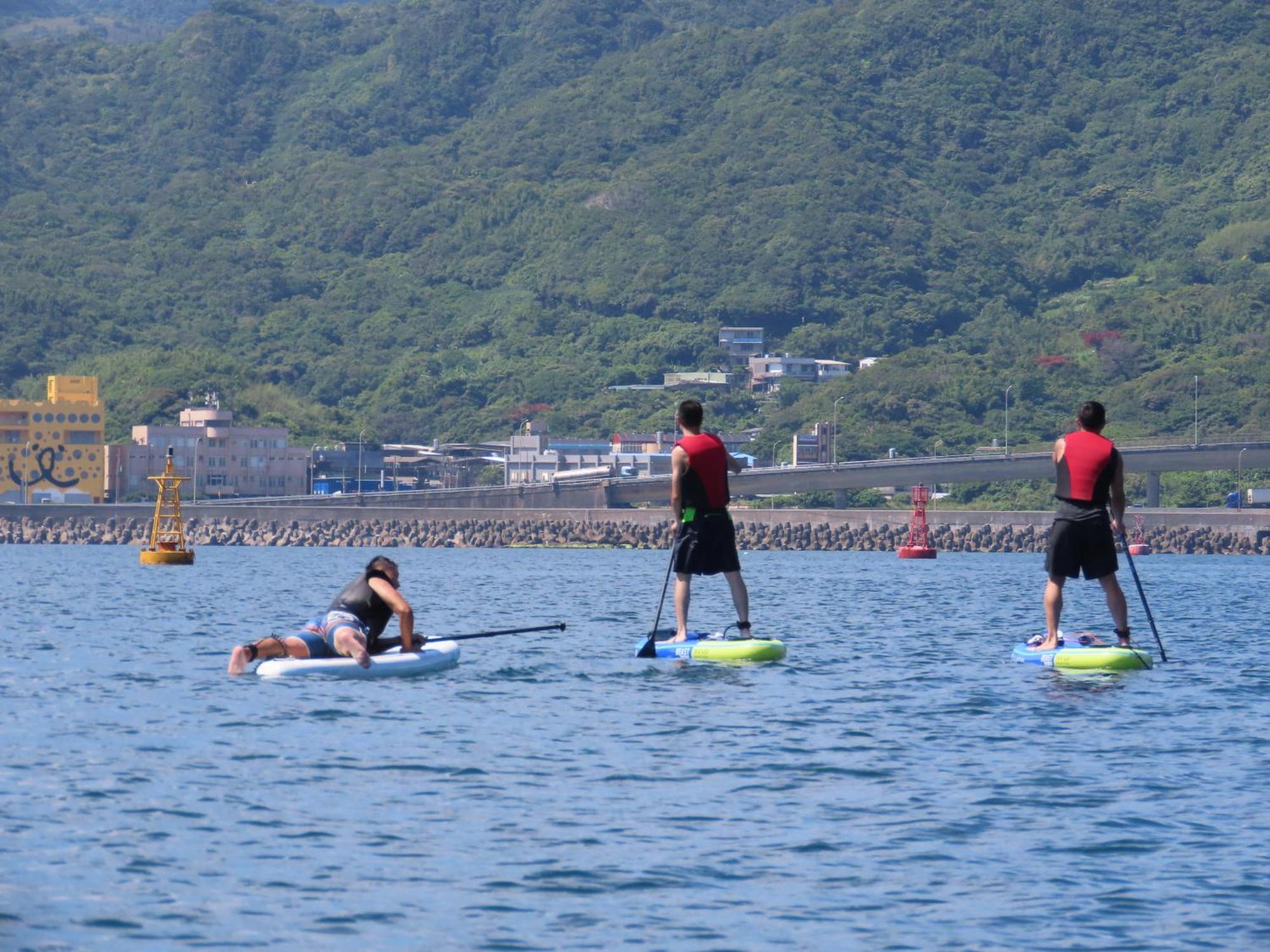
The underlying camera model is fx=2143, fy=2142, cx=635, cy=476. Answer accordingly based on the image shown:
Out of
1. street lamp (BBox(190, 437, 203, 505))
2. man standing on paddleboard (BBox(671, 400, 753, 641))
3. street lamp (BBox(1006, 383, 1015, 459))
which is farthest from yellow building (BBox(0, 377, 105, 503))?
man standing on paddleboard (BBox(671, 400, 753, 641))

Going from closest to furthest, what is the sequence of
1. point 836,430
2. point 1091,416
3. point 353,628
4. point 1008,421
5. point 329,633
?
point 353,628 < point 329,633 < point 1091,416 < point 1008,421 < point 836,430

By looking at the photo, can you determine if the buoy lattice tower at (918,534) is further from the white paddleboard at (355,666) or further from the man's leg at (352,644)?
the man's leg at (352,644)

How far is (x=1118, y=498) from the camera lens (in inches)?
853

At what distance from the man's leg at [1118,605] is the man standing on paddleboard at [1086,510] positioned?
0.02 meters

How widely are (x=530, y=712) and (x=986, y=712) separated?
4.16 m

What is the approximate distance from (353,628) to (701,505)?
384 cm

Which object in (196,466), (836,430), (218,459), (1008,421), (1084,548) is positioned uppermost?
(1008,421)

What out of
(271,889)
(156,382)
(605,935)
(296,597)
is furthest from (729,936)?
(156,382)

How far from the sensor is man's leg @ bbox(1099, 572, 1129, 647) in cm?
2200

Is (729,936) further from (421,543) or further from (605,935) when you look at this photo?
(421,543)

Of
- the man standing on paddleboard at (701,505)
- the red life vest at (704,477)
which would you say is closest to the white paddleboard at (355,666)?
the man standing on paddleboard at (701,505)

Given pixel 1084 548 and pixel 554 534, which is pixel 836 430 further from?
pixel 1084 548

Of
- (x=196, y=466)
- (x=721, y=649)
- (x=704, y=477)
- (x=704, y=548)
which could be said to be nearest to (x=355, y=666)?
(x=704, y=548)

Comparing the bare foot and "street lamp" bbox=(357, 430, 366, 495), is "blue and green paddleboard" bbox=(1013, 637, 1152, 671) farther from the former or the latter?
"street lamp" bbox=(357, 430, 366, 495)
